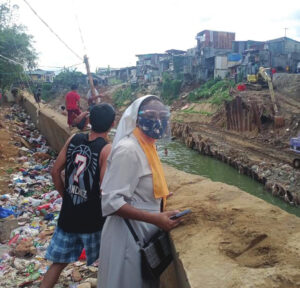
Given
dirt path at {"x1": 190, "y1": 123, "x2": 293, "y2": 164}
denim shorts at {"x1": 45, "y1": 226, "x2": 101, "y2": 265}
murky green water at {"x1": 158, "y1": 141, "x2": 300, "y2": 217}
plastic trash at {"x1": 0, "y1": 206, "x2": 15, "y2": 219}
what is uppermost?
denim shorts at {"x1": 45, "y1": 226, "x2": 101, "y2": 265}

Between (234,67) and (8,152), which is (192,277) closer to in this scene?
(8,152)

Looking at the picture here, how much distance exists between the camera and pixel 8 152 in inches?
340

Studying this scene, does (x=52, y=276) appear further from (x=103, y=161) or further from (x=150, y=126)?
(x=150, y=126)

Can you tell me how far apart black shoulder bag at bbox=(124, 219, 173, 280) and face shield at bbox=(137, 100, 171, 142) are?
549 mm

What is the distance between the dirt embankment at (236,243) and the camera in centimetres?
137

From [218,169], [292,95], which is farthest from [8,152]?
[292,95]

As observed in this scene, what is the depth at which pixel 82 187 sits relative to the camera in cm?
228

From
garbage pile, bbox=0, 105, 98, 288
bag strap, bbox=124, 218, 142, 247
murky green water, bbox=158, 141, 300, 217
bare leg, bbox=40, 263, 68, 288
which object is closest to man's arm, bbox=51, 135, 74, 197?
bare leg, bbox=40, 263, 68, 288

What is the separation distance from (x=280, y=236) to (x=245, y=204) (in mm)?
531

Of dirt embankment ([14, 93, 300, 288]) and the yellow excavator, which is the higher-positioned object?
the yellow excavator

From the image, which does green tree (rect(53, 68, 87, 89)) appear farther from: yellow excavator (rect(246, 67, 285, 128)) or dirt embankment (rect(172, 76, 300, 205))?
yellow excavator (rect(246, 67, 285, 128))

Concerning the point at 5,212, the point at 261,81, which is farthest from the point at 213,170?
the point at 261,81

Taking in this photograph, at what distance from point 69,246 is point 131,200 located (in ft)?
3.08

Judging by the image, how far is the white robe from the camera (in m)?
1.68
